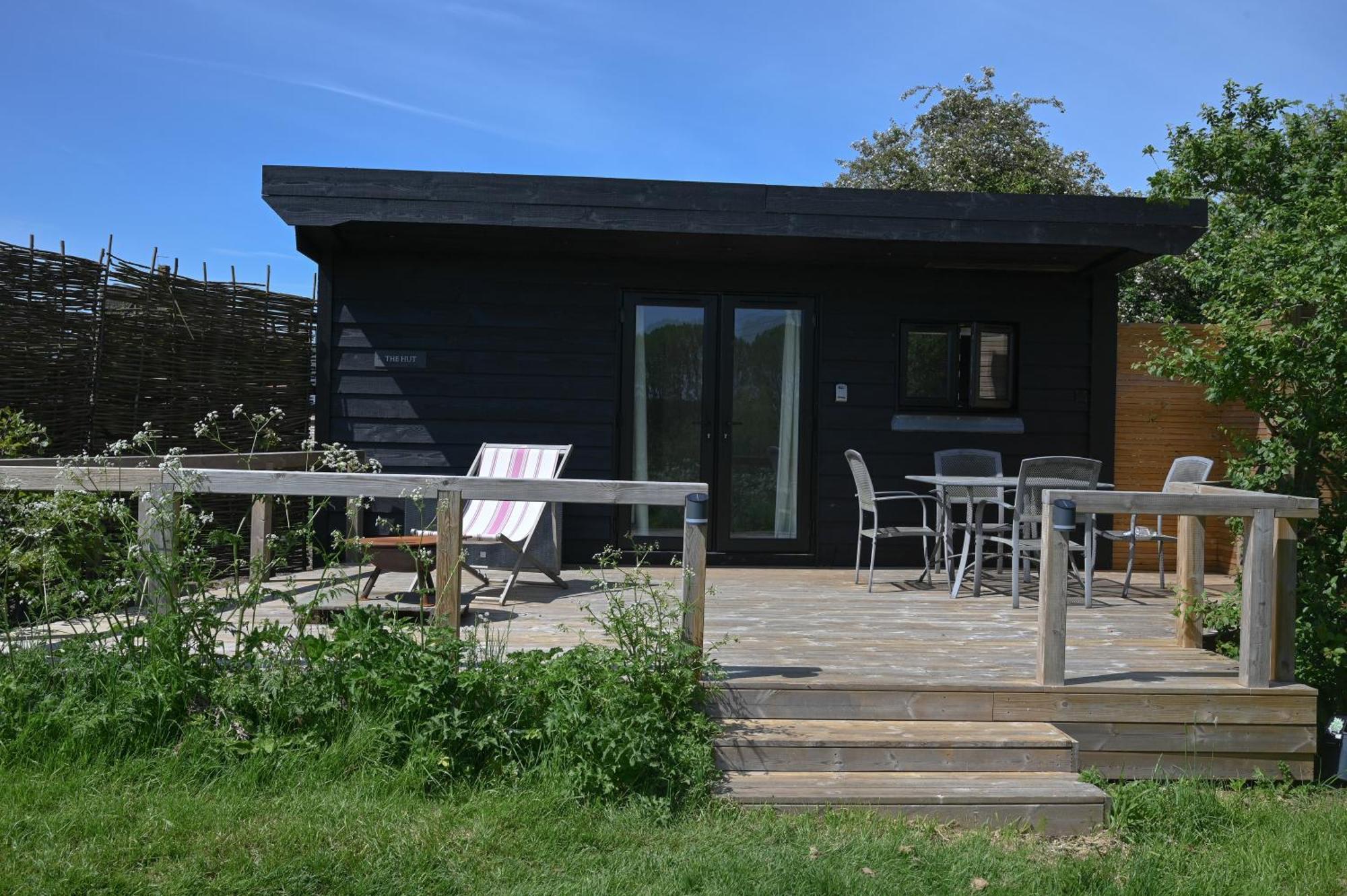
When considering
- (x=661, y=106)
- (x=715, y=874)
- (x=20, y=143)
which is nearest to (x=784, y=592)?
(x=715, y=874)

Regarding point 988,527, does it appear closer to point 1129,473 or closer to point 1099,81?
point 1129,473

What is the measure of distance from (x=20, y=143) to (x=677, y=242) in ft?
59.9

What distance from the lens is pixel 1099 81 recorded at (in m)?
18.6

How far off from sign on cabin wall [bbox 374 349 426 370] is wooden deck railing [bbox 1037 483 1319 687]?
4.55 m

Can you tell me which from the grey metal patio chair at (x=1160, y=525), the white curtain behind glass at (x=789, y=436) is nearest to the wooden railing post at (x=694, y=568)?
the grey metal patio chair at (x=1160, y=525)

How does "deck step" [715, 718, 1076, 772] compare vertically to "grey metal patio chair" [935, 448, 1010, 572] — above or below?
below

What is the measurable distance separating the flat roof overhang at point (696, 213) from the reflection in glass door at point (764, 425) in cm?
80

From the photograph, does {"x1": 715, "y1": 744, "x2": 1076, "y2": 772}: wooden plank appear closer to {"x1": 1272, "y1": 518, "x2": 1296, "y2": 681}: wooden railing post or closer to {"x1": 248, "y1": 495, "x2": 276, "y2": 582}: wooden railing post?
{"x1": 1272, "y1": 518, "x2": 1296, "y2": 681}: wooden railing post

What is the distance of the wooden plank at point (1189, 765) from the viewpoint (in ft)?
13.6

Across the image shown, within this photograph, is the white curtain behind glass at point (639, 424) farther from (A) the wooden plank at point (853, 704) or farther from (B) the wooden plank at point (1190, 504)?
(B) the wooden plank at point (1190, 504)

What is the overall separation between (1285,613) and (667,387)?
4.14 m

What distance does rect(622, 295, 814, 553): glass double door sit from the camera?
7.27 m

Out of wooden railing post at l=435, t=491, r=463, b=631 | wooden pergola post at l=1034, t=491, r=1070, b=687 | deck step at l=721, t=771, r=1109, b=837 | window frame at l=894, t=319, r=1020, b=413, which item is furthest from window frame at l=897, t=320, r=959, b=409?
wooden railing post at l=435, t=491, r=463, b=631

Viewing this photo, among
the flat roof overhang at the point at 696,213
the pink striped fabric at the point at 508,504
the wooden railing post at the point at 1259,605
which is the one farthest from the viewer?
the flat roof overhang at the point at 696,213
